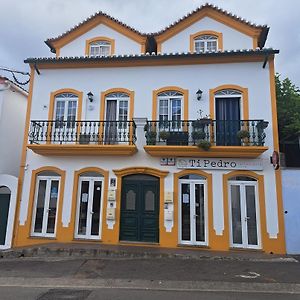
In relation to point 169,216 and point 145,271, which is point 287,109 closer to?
point 169,216

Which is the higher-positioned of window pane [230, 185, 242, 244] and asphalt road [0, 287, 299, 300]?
window pane [230, 185, 242, 244]

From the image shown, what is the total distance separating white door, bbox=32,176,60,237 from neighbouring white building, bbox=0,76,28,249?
0.85 m

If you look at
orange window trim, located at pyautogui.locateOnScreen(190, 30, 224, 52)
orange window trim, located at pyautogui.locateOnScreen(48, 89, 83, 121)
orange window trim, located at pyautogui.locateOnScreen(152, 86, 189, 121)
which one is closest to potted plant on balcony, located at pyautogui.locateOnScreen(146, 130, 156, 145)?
orange window trim, located at pyautogui.locateOnScreen(152, 86, 189, 121)

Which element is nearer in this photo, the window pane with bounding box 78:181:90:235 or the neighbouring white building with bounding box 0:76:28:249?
the window pane with bounding box 78:181:90:235

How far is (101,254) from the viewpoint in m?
9.31

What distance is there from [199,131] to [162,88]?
250cm

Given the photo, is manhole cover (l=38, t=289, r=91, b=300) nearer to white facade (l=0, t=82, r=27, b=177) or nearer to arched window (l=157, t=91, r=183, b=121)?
arched window (l=157, t=91, r=183, b=121)

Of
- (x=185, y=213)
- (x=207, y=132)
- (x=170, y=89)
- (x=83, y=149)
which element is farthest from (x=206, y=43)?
(x=185, y=213)

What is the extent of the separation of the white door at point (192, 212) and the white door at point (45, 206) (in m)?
5.01

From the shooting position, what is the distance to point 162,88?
11.4 meters

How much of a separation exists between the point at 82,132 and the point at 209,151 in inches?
201

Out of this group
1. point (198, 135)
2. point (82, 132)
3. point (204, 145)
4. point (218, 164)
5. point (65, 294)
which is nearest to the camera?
point (65, 294)

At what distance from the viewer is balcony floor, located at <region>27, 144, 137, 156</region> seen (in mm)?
10578

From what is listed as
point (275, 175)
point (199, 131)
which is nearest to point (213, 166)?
point (199, 131)
